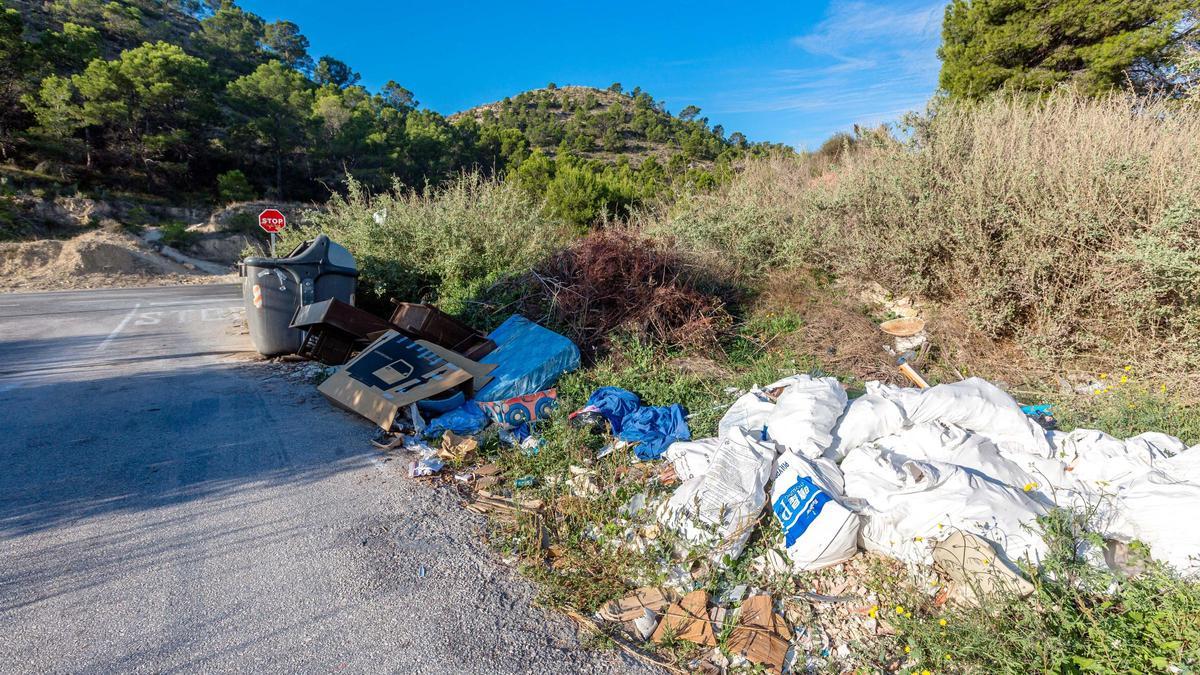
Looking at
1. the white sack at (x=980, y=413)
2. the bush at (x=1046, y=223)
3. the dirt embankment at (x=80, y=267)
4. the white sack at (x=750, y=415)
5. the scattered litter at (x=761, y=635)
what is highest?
the bush at (x=1046, y=223)

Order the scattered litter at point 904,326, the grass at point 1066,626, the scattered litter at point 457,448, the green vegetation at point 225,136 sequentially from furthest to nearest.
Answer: the green vegetation at point 225,136, the scattered litter at point 904,326, the scattered litter at point 457,448, the grass at point 1066,626

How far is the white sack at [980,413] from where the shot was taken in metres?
3.37

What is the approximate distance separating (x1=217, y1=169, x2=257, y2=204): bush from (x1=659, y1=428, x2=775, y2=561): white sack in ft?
120

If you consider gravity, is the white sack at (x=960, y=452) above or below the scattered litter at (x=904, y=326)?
below

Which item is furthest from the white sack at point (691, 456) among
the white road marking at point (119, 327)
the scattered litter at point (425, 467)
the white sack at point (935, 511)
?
the white road marking at point (119, 327)

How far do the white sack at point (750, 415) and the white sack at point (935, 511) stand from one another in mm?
851

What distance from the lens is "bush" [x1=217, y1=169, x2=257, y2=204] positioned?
3170 cm

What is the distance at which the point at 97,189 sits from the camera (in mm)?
27906

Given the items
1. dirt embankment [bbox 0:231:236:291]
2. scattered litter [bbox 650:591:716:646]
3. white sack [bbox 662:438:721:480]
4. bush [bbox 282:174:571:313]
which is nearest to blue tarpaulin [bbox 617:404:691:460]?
white sack [bbox 662:438:721:480]

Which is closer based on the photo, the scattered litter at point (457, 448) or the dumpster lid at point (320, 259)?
the scattered litter at point (457, 448)

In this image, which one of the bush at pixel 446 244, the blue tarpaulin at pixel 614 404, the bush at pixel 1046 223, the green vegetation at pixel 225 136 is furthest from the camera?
the green vegetation at pixel 225 136

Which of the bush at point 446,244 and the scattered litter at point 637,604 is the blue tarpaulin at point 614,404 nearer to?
the scattered litter at point 637,604

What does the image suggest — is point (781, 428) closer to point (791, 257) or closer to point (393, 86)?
point (791, 257)

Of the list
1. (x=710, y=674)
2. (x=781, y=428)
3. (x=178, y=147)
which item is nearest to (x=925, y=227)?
(x=781, y=428)
